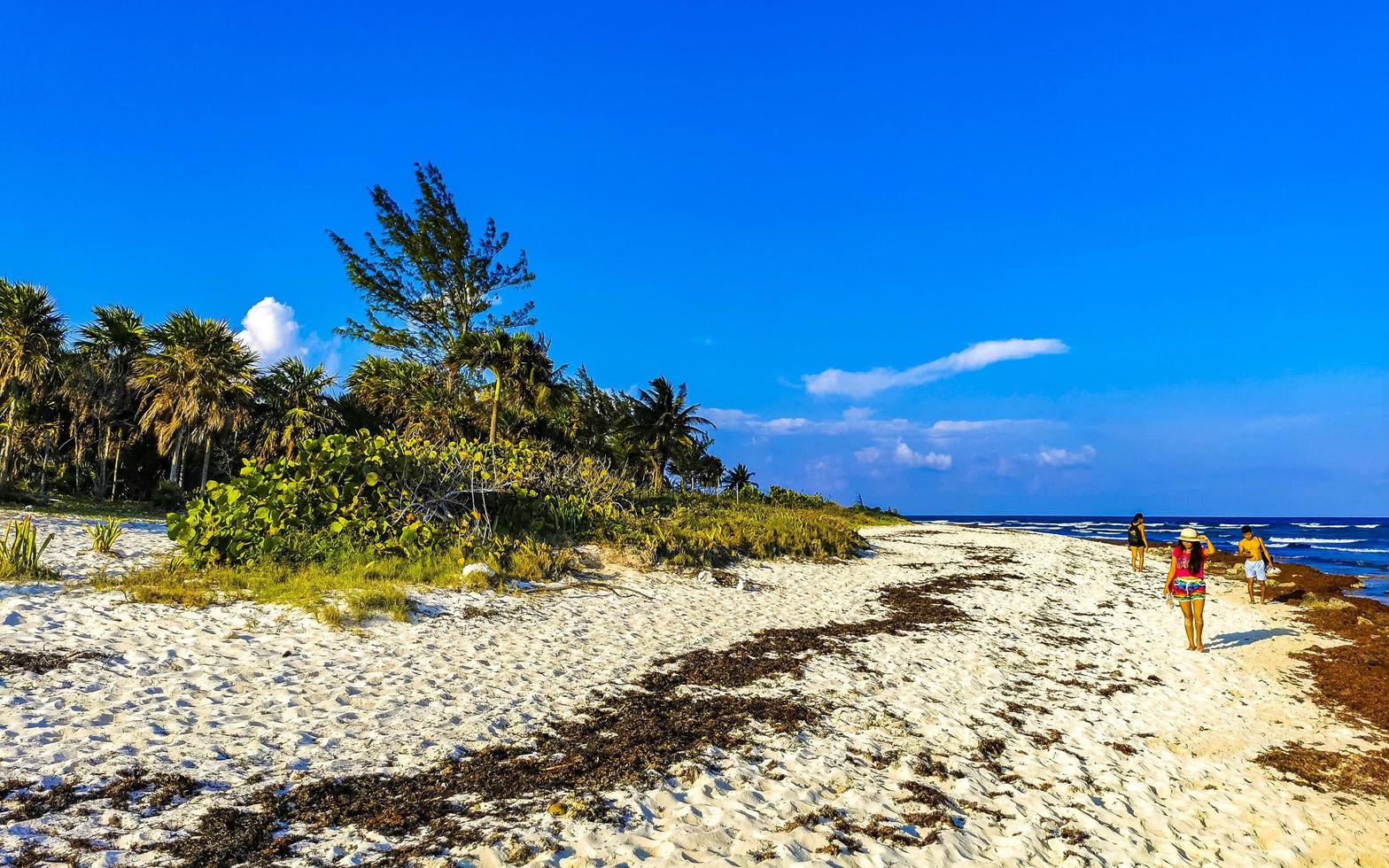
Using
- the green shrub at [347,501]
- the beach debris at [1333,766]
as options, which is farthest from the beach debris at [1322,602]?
the green shrub at [347,501]

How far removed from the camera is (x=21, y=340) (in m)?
23.1

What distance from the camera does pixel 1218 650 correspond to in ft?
35.9

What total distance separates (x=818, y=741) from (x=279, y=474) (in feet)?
35.7

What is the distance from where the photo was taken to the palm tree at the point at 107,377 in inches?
1006

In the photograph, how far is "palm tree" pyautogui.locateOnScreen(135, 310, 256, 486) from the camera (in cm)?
2439

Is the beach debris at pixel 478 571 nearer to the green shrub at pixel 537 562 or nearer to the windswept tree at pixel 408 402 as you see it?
the green shrub at pixel 537 562

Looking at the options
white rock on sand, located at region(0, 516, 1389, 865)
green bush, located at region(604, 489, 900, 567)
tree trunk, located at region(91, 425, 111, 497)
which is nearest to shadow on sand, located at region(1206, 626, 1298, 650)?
white rock on sand, located at region(0, 516, 1389, 865)

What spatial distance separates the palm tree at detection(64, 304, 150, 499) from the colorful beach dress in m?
31.8

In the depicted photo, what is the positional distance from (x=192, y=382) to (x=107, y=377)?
200 inches

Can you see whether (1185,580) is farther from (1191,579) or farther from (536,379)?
(536,379)

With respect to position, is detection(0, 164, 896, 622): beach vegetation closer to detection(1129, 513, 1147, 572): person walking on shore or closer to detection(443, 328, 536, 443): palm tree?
detection(443, 328, 536, 443): palm tree

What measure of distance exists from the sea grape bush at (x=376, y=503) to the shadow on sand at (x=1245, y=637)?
458 inches

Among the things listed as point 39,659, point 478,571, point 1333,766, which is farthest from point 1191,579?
point 39,659

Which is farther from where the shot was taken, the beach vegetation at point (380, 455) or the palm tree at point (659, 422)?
the palm tree at point (659, 422)
